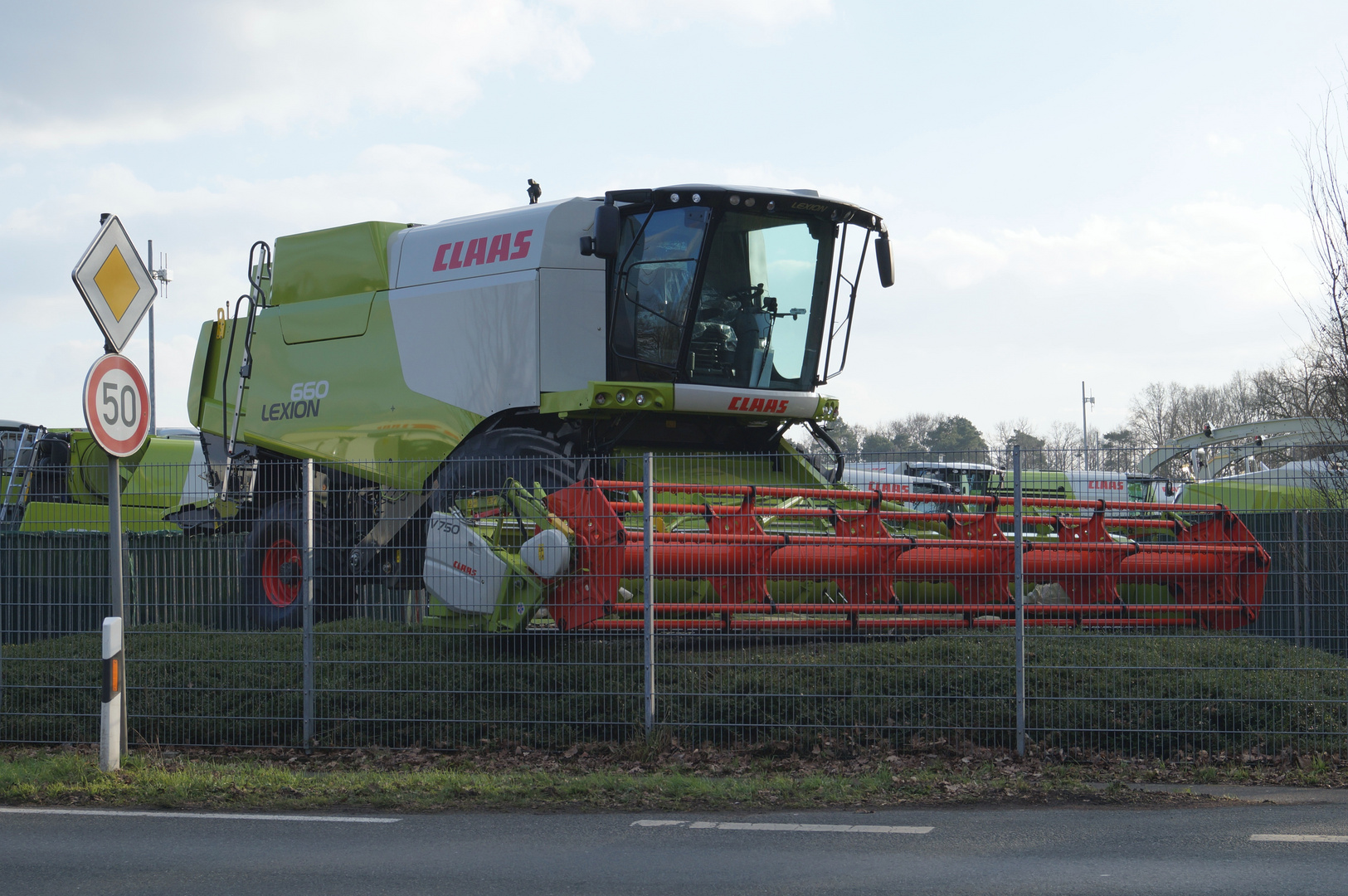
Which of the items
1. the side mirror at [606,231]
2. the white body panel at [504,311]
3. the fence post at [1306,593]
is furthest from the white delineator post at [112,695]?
the fence post at [1306,593]

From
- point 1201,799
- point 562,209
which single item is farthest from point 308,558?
point 1201,799

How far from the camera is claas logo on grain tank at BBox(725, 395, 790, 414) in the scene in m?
11.2

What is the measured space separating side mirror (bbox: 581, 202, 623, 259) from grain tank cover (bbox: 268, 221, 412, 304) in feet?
10.7

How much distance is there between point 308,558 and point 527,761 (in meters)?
2.09

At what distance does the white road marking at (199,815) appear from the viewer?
6.42 meters

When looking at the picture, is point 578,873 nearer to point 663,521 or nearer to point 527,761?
point 527,761

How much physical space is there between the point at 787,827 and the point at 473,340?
21.9 feet

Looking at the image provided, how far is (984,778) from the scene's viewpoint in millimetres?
7078

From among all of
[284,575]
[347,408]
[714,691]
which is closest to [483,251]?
[347,408]

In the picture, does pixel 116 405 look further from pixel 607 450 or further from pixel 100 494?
pixel 100 494

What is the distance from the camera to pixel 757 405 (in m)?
11.4

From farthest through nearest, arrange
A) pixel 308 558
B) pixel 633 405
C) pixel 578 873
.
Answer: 1. pixel 633 405
2. pixel 308 558
3. pixel 578 873

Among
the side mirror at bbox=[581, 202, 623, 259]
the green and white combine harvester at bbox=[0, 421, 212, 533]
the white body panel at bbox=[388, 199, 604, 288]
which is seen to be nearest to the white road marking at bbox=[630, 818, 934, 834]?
the side mirror at bbox=[581, 202, 623, 259]

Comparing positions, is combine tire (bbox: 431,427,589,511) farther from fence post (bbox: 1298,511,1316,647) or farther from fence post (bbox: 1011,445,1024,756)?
fence post (bbox: 1298,511,1316,647)
